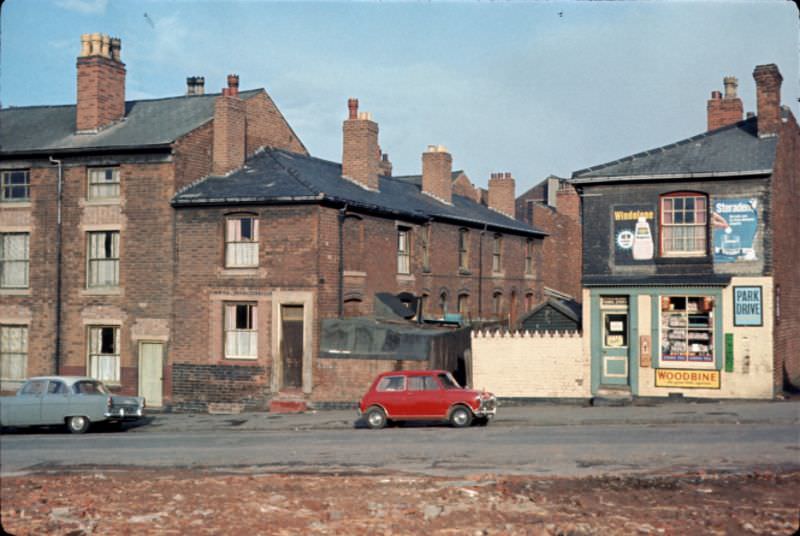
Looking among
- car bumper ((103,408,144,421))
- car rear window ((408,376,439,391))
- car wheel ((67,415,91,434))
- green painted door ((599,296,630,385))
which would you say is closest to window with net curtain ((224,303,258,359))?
car bumper ((103,408,144,421))

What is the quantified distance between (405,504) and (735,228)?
17239 millimetres

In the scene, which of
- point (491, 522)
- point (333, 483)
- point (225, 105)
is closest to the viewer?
point (491, 522)

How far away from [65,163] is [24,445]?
12920mm

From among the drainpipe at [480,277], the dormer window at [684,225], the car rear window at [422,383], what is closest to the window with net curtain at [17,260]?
the car rear window at [422,383]

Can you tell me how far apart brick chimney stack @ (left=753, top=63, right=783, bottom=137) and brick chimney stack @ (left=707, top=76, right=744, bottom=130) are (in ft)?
14.1

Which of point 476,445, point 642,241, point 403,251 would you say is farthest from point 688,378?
point 403,251

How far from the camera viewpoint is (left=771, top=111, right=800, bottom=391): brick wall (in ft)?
89.0

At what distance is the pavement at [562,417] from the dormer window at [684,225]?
4.62 m

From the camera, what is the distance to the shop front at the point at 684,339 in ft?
86.5

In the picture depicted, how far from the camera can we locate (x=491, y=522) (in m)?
12.0

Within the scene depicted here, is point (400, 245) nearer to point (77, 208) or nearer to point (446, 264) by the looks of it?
point (446, 264)

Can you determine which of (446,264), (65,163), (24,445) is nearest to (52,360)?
(65,163)

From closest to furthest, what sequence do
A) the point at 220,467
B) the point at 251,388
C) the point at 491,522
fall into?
the point at 491,522 → the point at 220,467 → the point at 251,388

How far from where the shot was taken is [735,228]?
1048 inches
